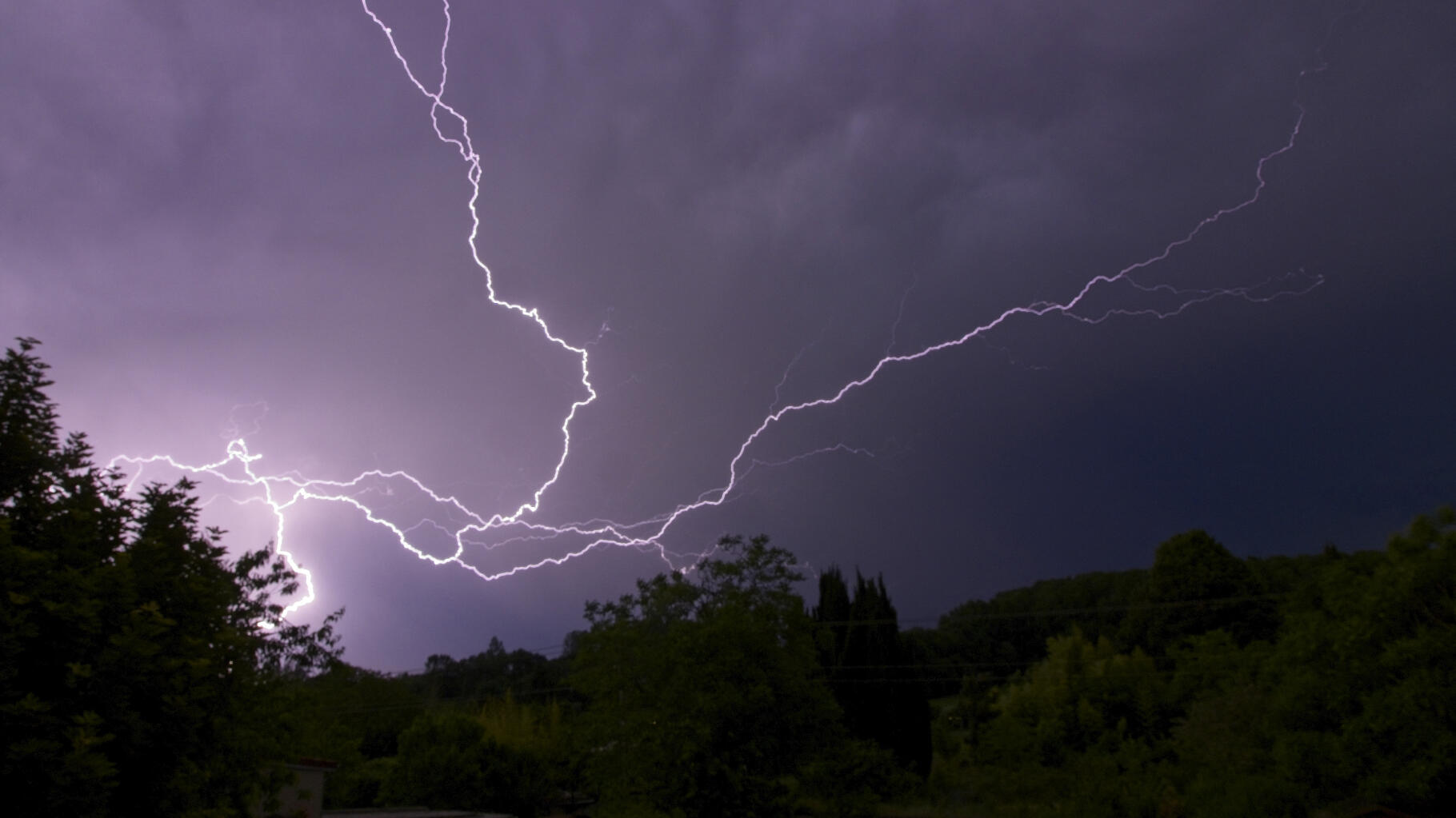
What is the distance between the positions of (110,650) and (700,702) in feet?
26.7

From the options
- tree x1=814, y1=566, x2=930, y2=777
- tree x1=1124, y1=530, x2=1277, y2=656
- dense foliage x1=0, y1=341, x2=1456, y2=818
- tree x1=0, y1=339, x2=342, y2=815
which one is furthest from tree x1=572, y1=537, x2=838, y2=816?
tree x1=1124, y1=530, x2=1277, y2=656

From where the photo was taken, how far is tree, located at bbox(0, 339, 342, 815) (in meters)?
3.86

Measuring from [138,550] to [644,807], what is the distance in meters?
8.46

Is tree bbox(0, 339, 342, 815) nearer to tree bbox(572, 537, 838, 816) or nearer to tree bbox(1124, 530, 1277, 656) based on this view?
tree bbox(572, 537, 838, 816)

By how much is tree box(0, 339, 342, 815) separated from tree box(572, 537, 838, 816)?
6.80m

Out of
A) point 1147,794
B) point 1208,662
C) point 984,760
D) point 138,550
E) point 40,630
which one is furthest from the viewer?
point 984,760

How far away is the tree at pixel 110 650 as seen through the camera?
3.86m

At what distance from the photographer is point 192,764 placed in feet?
14.5

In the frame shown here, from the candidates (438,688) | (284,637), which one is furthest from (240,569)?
(438,688)

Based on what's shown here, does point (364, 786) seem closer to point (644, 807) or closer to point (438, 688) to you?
point (644, 807)

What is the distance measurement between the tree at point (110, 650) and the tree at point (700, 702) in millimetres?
6795

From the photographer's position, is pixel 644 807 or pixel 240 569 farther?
pixel 644 807

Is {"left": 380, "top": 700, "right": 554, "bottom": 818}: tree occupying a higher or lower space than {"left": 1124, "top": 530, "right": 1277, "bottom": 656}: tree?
lower

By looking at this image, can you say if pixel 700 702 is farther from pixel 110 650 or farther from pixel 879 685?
pixel 879 685
